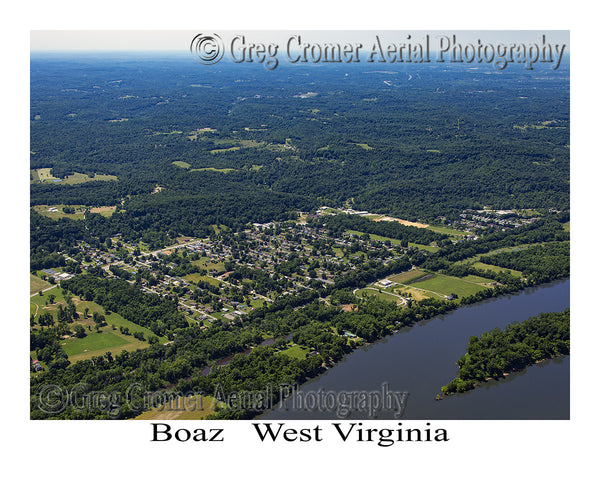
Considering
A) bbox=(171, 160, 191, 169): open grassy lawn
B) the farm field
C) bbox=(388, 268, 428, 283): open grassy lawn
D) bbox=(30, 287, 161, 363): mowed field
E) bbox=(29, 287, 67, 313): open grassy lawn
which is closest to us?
bbox=(30, 287, 161, 363): mowed field

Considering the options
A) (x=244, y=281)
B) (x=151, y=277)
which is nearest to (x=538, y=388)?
A: (x=244, y=281)

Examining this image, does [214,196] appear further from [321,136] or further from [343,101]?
[343,101]

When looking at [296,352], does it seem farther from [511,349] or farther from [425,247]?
[425,247]

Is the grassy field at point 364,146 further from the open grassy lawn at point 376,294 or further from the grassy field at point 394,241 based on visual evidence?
the open grassy lawn at point 376,294

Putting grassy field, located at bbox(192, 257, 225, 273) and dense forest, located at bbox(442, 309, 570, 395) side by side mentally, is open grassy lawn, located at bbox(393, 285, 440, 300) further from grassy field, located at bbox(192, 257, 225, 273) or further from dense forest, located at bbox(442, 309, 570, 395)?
grassy field, located at bbox(192, 257, 225, 273)

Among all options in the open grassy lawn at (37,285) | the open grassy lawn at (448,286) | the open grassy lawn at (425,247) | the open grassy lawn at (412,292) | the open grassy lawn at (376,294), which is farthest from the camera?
the open grassy lawn at (425,247)

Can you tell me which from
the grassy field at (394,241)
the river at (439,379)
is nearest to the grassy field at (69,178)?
the grassy field at (394,241)

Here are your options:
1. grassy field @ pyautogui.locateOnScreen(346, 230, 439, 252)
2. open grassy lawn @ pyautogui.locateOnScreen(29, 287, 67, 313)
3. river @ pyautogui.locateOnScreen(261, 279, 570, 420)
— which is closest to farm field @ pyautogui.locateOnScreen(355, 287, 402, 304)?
river @ pyautogui.locateOnScreen(261, 279, 570, 420)
